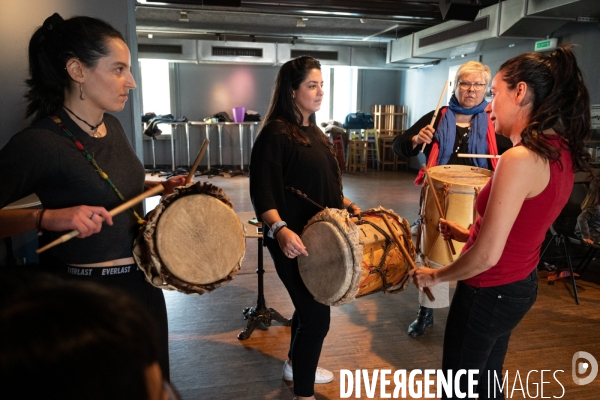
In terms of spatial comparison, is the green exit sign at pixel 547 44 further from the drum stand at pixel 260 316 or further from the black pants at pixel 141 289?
the black pants at pixel 141 289

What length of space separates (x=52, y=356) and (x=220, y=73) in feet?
35.9

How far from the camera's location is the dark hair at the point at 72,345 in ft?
1.22

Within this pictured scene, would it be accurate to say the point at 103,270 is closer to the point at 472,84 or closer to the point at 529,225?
the point at 529,225

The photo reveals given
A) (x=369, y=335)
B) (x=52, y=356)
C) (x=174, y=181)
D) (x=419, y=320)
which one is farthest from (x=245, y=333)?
(x=52, y=356)

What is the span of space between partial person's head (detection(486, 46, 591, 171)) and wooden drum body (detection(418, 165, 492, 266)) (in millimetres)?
720

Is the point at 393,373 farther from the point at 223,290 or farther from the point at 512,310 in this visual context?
the point at 223,290

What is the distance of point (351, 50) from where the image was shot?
1052 cm

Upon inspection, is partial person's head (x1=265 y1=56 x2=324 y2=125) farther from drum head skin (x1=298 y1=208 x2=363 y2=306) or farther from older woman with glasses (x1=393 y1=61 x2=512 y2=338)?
older woman with glasses (x1=393 y1=61 x2=512 y2=338)

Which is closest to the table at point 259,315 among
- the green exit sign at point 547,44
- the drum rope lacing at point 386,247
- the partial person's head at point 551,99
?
the drum rope lacing at point 386,247

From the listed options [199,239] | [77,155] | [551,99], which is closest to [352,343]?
[199,239]

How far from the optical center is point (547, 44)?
6441mm

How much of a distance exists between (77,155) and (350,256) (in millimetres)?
977

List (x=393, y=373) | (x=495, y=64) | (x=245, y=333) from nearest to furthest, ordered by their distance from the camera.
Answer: (x=393, y=373) → (x=245, y=333) → (x=495, y=64)

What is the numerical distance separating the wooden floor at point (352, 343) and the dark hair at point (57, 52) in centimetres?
160
